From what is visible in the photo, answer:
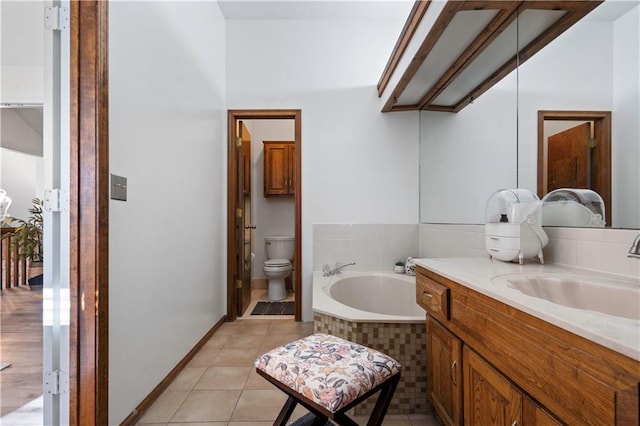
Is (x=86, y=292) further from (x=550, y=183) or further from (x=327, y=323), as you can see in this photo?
(x=550, y=183)

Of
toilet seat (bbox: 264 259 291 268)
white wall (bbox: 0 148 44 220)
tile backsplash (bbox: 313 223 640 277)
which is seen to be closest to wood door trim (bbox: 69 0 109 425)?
white wall (bbox: 0 148 44 220)

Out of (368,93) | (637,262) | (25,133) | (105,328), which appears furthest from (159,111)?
(637,262)

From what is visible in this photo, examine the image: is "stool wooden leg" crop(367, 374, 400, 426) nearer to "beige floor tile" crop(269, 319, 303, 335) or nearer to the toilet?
"beige floor tile" crop(269, 319, 303, 335)

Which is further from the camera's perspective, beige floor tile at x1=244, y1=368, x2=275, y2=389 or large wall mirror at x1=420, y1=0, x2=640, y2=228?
beige floor tile at x1=244, y1=368, x2=275, y2=389

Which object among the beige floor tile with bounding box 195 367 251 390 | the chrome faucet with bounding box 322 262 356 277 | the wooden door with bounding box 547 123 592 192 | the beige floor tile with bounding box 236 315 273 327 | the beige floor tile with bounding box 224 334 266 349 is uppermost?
the wooden door with bounding box 547 123 592 192

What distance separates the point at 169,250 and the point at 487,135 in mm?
2206

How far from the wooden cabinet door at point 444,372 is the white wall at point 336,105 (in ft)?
5.27

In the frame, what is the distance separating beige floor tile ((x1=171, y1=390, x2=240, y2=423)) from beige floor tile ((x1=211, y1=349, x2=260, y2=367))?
0.32 m

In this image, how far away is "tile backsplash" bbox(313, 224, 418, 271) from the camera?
2828 mm

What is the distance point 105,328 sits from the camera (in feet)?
3.95

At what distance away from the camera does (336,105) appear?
2.86 metres

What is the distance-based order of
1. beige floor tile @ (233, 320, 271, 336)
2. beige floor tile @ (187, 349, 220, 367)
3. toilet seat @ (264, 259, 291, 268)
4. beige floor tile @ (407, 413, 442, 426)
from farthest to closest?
toilet seat @ (264, 259, 291, 268) → beige floor tile @ (233, 320, 271, 336) → beige floor tile @ (187, 349, 220, 367) → beige floor tile @ (407, 413, 442, 426)

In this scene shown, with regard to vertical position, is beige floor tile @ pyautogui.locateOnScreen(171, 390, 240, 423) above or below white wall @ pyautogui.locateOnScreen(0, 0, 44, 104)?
below

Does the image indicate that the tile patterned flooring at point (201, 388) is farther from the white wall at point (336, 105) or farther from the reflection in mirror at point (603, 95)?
the reflection in mirror at point (603, 95)
